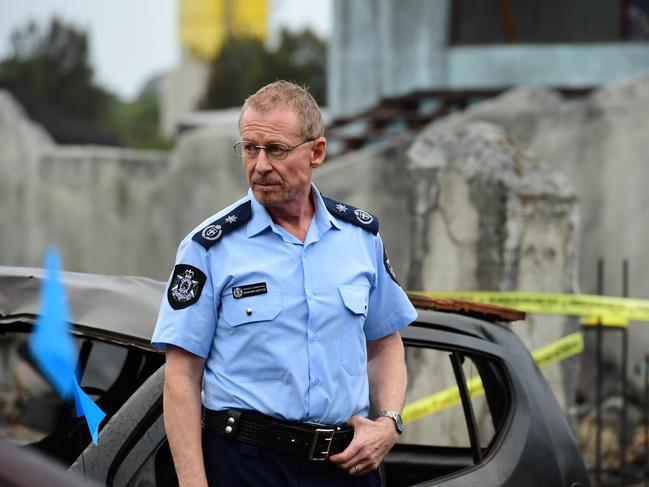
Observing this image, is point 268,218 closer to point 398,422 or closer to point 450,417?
point 398,422

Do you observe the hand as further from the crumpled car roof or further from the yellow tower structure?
the yellow tower structure

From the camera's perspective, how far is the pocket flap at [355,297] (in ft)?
9.45

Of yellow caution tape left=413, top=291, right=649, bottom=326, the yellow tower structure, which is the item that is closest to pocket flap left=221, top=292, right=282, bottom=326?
yellow caution tape left=413, top=291, right=649, bottom=326

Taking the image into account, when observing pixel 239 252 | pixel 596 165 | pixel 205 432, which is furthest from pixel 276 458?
pixel 596 165

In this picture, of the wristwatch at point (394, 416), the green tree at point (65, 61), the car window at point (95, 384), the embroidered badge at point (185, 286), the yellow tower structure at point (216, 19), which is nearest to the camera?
the embroidered badge at point (185, 286)

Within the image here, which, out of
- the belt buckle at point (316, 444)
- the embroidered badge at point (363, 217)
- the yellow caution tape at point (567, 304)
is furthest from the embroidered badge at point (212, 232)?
the yellow caution tape at point (567, 304)

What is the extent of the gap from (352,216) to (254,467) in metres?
0.67

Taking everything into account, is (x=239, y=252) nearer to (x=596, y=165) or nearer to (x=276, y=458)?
(x=276, y=458)

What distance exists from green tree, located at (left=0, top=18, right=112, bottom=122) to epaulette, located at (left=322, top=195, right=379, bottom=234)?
4800cm

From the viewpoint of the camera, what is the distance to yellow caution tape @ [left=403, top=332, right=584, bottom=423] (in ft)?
13.2

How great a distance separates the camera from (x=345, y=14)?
13.8 metres

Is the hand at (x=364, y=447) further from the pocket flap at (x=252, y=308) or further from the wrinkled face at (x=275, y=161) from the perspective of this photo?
the wrinkled face at (x=275, y=161)

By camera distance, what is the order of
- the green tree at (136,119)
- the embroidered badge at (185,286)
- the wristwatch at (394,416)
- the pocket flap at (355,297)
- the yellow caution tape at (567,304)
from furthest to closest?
1. the green tree at (136,119)
2. the yellow caution tape at (567,304)
3. the wristwatch at (394,416)
4. the pocket flap at (355,297)
5. the embroidered badge at (185,286)

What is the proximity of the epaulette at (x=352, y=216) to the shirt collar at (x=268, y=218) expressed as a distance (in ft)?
0.10
